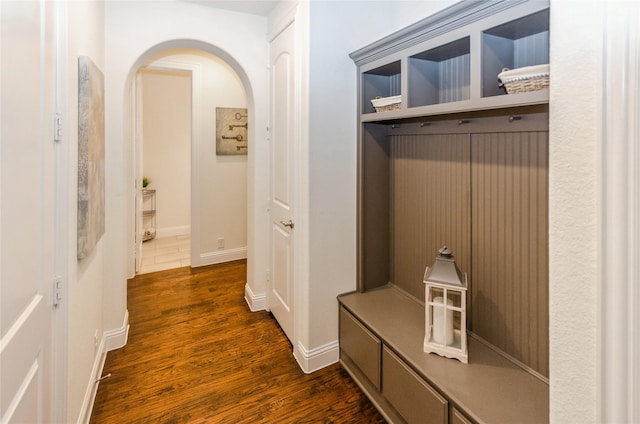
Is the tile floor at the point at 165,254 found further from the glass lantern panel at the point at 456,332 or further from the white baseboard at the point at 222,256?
the glass lantern panel at the point at 456,332

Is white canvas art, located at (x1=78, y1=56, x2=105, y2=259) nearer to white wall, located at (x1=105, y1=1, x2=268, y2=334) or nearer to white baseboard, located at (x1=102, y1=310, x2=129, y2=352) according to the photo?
white wall, located at (x1=105, y1=1, x2=268, y2=334)

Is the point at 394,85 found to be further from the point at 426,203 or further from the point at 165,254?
the point at 165,254

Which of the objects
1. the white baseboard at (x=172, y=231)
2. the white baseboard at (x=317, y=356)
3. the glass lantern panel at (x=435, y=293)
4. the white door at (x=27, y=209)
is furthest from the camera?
the white baseboard at (x=172, y=231)

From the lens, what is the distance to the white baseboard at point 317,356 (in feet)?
7.51

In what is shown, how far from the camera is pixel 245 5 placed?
2748 mm

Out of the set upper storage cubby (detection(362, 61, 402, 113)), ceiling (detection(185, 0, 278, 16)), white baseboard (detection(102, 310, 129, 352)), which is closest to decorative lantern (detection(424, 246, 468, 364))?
upper storage cubby (detection(362, 61, 402, 113))

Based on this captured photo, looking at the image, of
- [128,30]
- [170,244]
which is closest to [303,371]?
[128,30]

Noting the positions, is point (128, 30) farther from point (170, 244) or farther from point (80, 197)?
point (170, 244)

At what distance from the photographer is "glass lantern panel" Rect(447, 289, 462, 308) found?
5.56 ft

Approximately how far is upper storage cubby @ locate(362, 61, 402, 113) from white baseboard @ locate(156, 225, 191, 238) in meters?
4.67

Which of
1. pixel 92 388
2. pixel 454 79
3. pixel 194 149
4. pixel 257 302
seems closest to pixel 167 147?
pixel 194 149

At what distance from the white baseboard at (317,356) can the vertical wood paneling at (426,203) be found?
65cm

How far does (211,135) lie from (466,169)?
3410 mm

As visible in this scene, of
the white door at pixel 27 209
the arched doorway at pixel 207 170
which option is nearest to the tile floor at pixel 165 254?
the arched doorway at pixel 207 170
